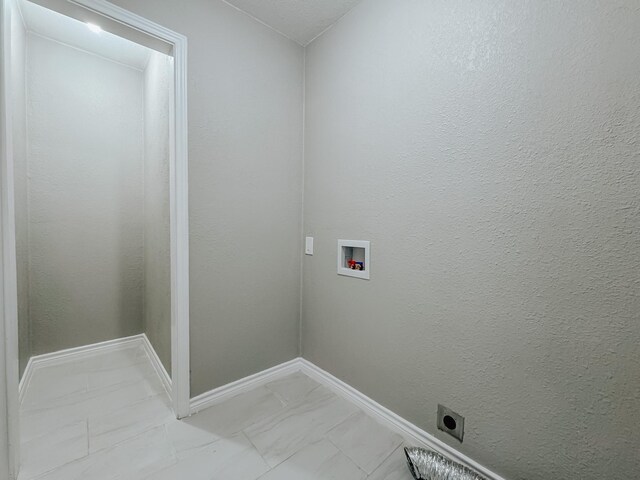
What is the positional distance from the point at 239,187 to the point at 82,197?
1.59 m

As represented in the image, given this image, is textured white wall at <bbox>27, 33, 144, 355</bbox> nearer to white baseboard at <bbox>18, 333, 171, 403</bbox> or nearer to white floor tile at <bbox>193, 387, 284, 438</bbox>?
white baseboard at <bbox>18, 333, 171, 403</bbox>

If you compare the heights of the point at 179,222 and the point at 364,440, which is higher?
the point at 179,222

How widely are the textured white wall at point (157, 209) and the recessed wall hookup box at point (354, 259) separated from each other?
3.67 ft

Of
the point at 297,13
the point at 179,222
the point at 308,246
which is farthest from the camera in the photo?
the point at 308,246

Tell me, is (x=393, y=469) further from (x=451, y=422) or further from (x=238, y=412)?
(x=238, y=412)

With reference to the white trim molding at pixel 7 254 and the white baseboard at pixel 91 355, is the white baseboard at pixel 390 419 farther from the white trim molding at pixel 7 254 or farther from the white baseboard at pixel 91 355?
the white trim molding at pixel 7 254

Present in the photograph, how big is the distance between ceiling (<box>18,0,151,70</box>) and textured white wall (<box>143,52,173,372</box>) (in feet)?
0.44

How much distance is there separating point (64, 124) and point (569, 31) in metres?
3.16

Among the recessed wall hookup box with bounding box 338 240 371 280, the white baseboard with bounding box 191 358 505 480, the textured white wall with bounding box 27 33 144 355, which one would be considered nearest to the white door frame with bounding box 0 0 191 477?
→ the white baseboard with bounding box 191 358 505 480

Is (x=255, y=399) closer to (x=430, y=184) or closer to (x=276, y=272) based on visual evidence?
(x=276, y=272)

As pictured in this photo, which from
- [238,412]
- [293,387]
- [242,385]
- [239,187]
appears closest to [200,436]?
[238,412]

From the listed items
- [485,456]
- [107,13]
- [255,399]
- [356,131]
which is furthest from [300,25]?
[485,456]


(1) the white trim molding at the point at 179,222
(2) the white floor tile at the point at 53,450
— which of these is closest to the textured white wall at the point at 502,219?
(1) the white trim molding at the point at 179,222

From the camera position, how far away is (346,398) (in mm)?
1697
